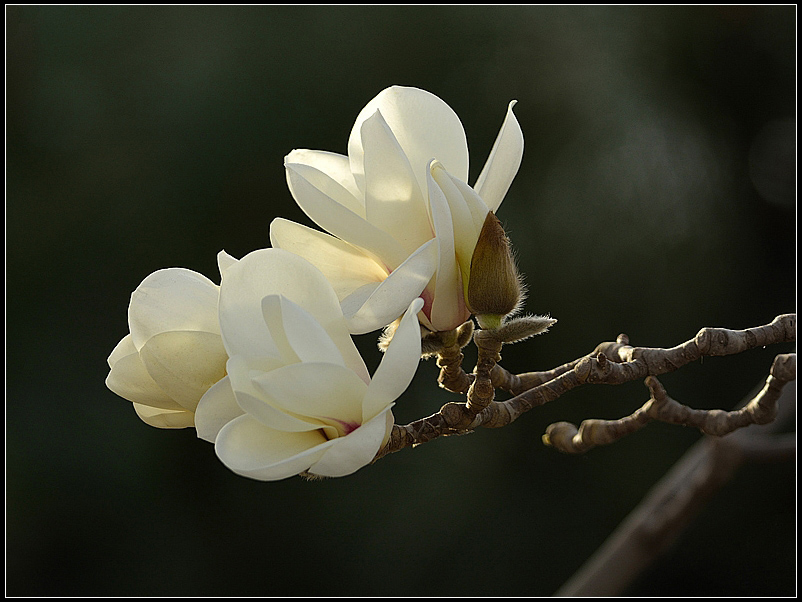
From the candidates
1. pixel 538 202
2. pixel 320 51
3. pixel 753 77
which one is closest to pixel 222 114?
pixel 320 51

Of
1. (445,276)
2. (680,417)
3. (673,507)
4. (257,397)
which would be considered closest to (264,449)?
(257,397)

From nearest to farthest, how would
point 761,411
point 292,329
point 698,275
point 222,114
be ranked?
point 292,329, point 761,411, point 222,114, point 698,275

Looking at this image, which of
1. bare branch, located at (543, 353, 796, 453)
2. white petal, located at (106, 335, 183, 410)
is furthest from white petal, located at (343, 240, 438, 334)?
bare branch, located at (543, 353, 796, 453)

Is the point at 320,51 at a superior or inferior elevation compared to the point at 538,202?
superior

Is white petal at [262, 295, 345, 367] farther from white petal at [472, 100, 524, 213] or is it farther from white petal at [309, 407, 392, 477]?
white petal at [472, 100, 524, 213]

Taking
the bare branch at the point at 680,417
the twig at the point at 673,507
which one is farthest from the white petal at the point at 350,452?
the twig at the point at 673,507

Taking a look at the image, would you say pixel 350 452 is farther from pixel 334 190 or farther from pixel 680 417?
pixel 680 417

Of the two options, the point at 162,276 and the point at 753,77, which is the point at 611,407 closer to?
the point at 753,77
